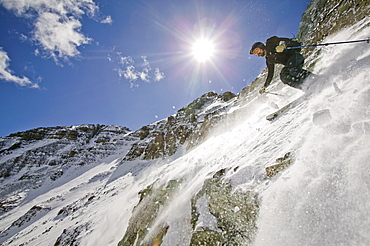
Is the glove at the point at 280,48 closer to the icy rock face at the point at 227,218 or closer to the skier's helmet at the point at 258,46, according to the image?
the skier's helmet at the point at 258,46

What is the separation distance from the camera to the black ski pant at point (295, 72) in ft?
23.0

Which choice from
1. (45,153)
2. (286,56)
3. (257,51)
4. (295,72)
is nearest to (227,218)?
(295,72)

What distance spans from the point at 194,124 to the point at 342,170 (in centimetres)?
3592

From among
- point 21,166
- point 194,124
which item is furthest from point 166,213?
point 21,166

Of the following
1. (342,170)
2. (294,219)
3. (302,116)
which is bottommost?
(294,219)

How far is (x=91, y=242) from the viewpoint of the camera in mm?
9867

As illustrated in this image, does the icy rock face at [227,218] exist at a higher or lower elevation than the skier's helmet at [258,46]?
lower

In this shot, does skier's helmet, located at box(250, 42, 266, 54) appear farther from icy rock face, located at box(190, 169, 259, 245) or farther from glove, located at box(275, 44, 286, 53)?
icy rock face, located at box(190, 169, 259, 245)

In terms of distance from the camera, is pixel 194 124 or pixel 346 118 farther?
pixel 194 124

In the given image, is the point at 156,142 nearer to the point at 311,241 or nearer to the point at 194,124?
the point at 194,124

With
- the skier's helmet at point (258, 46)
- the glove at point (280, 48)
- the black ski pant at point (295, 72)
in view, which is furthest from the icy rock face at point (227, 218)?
the skier's helmet at point (258, 46)

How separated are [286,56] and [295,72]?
811mm

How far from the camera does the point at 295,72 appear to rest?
7.06m

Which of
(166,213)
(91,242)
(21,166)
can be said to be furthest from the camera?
(21,166)
